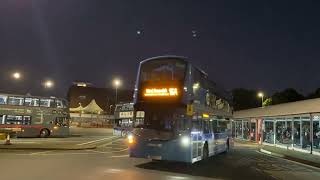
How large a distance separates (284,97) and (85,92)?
57.1 metres

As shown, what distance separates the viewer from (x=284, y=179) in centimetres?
1714

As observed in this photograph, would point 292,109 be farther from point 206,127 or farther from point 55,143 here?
point 55,143

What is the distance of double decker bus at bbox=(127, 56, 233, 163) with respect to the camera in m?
19.0

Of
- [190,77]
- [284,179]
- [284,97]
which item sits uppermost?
[284,97]

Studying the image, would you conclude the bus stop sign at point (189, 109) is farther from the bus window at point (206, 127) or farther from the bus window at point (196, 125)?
the bus window at point (206, 127)

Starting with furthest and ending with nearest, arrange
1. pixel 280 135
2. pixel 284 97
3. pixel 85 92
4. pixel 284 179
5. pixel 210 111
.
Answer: pixel 85 92 → pixel 284 97 → pixel 280 135 → pixel 210 111 → pixel 284 179

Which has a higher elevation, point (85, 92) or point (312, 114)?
point (85, 92)

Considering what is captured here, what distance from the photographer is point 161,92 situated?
19.3m

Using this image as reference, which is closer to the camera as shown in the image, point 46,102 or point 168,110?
point 168,110

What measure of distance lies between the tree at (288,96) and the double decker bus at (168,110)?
288 feet

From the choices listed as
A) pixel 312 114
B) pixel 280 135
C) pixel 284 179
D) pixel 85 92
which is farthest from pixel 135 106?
pixel 85 92

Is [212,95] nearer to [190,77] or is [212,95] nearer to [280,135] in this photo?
[190,77]

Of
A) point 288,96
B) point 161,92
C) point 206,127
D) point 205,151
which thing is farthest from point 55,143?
point 288,96

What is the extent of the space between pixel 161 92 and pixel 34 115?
30.0 m
